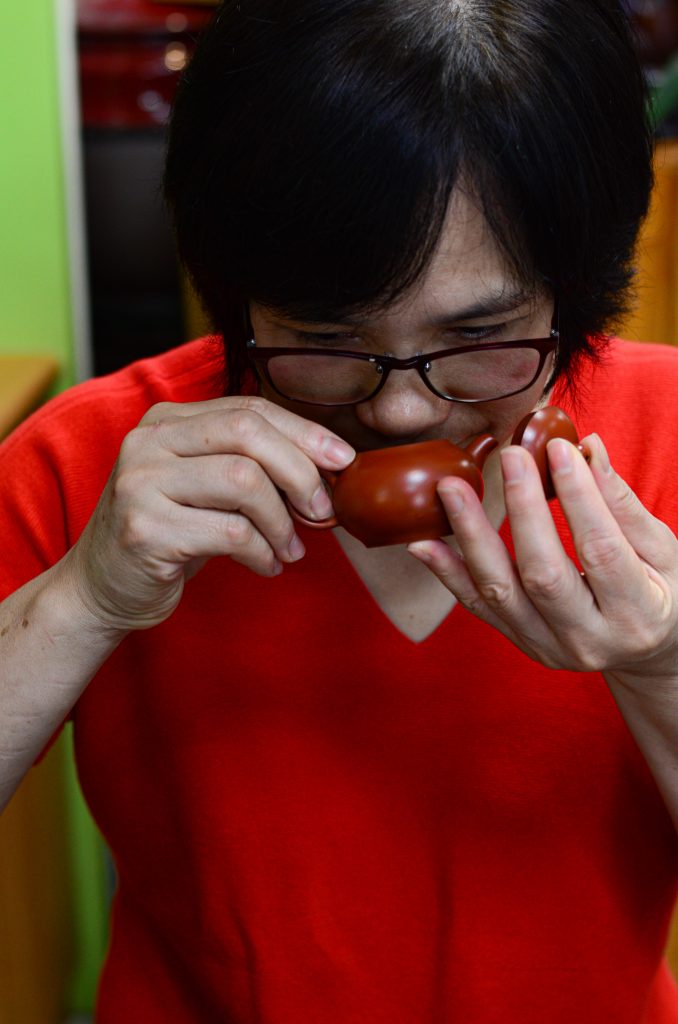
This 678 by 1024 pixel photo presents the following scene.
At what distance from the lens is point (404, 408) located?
0.93 m

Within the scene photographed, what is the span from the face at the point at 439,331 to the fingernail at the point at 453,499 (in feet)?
0.39

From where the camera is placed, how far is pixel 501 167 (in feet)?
2.79

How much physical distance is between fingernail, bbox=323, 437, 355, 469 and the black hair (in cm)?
9

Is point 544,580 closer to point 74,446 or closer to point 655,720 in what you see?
point 655,720

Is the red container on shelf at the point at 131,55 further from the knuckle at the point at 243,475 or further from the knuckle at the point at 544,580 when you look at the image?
the knuckle at the point at 544,580

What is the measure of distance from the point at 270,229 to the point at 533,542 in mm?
295

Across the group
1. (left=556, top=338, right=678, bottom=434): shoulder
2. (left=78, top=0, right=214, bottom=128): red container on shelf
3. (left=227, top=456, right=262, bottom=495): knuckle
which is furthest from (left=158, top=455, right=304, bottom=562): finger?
(left=78, top=0, right=214, bottom=128): red container on shelf

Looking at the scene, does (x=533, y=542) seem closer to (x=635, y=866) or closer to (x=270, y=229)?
(x=270, y=229)

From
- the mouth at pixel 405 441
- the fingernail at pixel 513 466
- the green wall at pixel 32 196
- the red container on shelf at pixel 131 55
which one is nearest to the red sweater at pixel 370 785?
the mouth at pixel 405 441

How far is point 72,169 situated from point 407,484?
109 cm

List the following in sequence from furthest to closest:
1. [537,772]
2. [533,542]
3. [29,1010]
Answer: [29,1010] < [537,772] < [533,542]

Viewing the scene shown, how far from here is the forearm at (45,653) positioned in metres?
0.95

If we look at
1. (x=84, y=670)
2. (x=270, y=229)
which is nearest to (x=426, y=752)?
(x=84, y=670)

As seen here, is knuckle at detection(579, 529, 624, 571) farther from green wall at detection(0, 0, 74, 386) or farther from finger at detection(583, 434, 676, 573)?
green wall at detection(0, 0, 74, 386)
